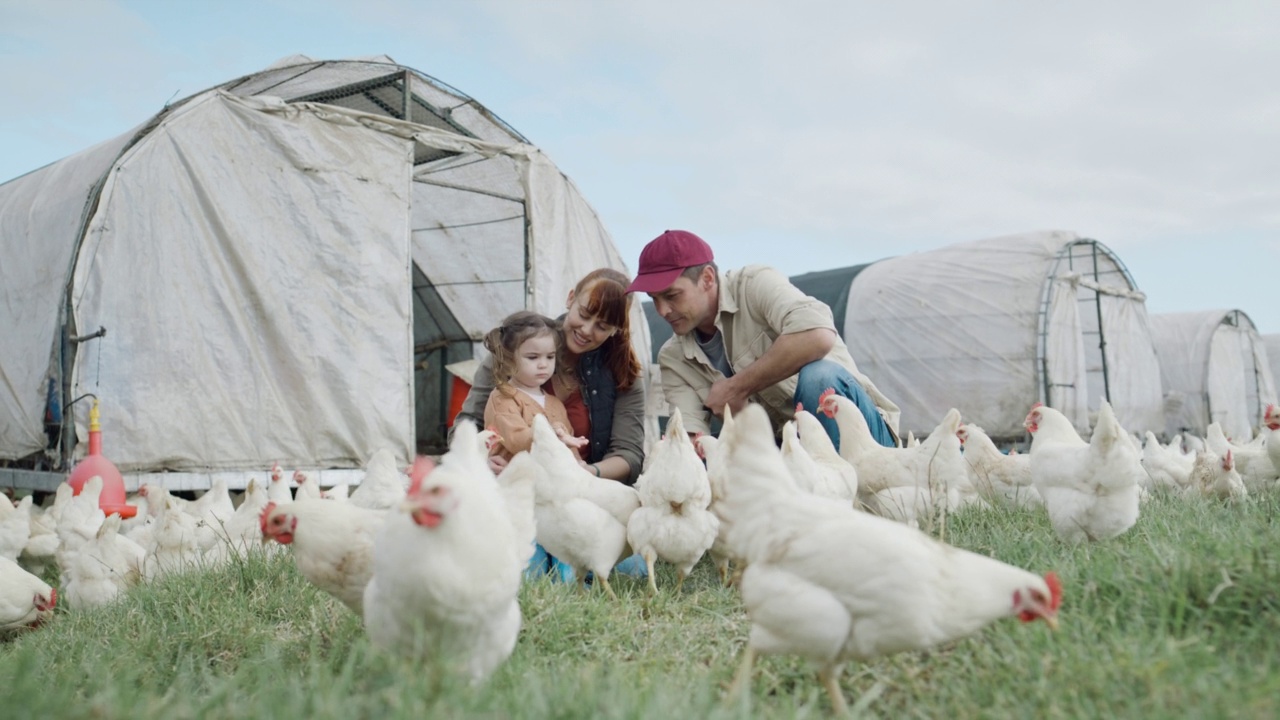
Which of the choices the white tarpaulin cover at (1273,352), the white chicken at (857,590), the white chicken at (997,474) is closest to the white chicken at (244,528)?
the white chicken at (857,590)

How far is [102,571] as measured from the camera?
4.39 m

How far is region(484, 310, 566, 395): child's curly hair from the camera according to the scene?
4.46 metres

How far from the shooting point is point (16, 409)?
700 cm

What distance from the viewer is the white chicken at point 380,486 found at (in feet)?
15.0

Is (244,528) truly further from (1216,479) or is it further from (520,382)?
(1216,479)

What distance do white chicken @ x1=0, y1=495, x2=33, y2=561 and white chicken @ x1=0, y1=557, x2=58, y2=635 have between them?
53.3 inches

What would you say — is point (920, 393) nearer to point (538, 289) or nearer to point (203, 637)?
point (538, 289)

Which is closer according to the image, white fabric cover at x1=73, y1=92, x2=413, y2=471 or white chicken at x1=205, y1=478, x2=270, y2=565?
white chicken at x1=205, y1=478, x2=270, y2=565

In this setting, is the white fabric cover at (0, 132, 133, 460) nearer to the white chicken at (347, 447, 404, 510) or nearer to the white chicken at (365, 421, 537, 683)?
the white chicken at (347, 447, 404, 510)

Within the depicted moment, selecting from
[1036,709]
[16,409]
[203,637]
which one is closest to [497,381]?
[203,637]

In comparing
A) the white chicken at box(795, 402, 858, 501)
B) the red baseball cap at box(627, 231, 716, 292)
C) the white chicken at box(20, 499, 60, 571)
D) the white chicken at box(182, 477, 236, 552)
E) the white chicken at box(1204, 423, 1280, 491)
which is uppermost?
the red baseball cap at box(627, 231, 716, 292)

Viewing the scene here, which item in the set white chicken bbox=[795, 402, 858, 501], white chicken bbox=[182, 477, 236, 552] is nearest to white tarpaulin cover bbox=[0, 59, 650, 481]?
white chicken bbox=[182, 477, 236, 552]

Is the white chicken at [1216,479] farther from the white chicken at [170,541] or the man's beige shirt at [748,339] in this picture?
the white chicken at [170,541]

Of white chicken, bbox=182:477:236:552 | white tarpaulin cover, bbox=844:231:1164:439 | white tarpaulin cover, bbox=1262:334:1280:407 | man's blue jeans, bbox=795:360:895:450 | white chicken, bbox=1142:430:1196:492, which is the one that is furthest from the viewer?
white tarpaulin cover, bbox=1262:334:1280:407
